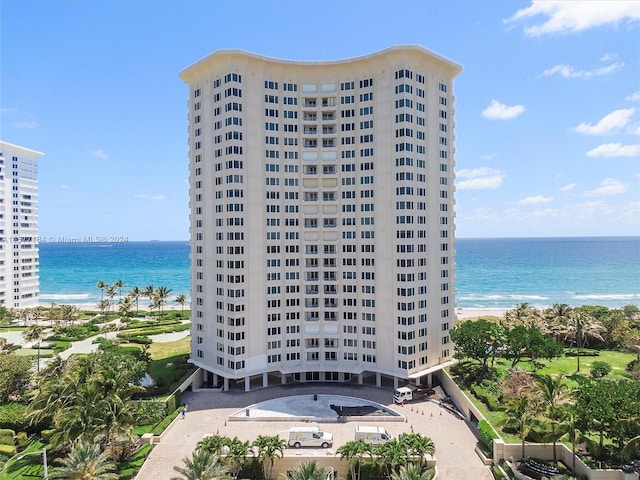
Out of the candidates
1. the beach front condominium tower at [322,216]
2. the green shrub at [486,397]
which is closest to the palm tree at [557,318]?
the beach front condominium tower at [322,216]

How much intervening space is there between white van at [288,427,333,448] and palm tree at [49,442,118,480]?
17127 millimetres

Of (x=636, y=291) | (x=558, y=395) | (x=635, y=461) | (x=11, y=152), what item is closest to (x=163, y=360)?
(x=558, y=395)

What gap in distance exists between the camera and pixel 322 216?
63188 mm

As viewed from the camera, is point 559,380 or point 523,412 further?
A: point 523,412

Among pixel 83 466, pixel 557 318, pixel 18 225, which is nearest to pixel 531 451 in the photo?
pixel 83 466

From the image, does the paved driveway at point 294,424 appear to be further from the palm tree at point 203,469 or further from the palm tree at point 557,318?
the palm tree at point 557,318

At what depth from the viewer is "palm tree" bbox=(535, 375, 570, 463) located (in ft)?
121

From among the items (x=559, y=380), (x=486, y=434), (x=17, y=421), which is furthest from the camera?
(x=17, y=421)

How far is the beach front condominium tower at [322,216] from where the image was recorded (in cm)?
5831

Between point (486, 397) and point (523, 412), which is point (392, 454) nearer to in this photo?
point (523, 412)

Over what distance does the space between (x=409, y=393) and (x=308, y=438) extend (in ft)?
62.4

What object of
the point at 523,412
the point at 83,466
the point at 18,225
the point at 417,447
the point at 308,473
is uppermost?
the point at 18,225

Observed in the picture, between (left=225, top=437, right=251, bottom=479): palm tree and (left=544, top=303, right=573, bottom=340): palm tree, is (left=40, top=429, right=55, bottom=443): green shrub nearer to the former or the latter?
(left=225, top=437, right=251, bottom=479): palm tree

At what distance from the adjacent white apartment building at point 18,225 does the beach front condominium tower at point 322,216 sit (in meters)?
95.6
